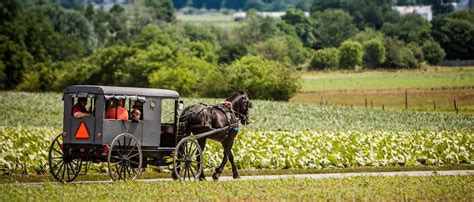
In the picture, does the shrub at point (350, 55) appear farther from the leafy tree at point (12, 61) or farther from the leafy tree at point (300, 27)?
the leafy tree at point (12, 61)

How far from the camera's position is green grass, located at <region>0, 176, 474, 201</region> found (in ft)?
70.9

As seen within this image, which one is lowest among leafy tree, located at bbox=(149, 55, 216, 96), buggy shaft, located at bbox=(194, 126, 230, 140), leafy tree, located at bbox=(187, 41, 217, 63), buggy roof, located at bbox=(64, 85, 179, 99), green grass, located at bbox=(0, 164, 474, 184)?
leafy tree, located at bbox=(149, 55, 216, 96)

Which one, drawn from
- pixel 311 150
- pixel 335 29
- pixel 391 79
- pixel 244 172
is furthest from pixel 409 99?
pixel 335 29

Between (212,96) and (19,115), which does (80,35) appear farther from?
(19,115)

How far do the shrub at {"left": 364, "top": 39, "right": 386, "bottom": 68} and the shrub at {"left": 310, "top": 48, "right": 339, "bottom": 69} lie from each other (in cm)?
293

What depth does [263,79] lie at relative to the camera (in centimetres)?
9588

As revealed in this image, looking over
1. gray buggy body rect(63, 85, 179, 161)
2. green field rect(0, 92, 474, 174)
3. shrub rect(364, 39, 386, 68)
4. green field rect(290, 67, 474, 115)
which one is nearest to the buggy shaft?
gray buggy body rect(63, 85, 179, 161)

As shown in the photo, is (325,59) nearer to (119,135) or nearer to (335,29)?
(335,29)

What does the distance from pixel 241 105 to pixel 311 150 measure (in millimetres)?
6547

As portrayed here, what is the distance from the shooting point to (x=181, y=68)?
10869 cm

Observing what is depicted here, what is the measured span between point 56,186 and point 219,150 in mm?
9844

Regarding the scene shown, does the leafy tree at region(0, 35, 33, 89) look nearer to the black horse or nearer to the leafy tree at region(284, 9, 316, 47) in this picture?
the leafy tree at region(284, 9, 316, 47)

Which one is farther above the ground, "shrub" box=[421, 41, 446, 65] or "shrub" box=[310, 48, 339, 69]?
"shrub" box=[421, 41, 446, 65]

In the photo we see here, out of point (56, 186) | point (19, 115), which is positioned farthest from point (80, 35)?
point (56, 186)
